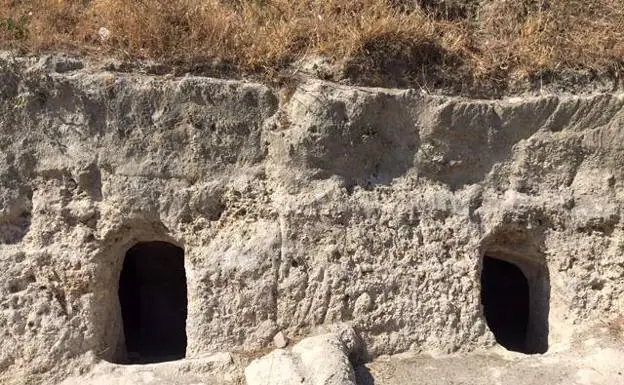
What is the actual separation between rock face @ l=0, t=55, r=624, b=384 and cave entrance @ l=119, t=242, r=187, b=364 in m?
1.40

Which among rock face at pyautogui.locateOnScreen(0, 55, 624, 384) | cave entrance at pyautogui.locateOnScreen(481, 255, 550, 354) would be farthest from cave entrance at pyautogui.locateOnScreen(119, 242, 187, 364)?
cave entrance at pyautogui.locateOnScreen(481, 255, 550, 354)

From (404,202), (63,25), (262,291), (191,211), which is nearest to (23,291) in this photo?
(191,211)

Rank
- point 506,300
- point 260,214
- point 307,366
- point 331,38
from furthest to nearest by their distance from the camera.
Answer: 1. point 506,300
2. point 331,38
3. point 260,214
4. point 307,366

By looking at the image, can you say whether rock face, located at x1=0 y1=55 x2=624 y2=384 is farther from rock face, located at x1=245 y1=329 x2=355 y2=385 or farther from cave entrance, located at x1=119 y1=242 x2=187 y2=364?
cave entrance, located at x1=119 y1=242 x2=187 y2=364

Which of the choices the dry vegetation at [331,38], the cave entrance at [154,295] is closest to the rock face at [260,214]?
the dry vegetation at [331,38]

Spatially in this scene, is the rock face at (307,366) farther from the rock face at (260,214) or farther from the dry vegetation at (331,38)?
the dry vegetation at (331,38)

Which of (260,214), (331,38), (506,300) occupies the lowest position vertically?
(506,300)

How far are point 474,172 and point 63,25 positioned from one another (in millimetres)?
3179

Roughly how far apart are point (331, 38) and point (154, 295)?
2.95m

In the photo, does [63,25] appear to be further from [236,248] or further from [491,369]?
[491,369]

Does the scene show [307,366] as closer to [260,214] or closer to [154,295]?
[260,214]

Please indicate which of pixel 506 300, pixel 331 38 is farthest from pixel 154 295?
pixel 506 300

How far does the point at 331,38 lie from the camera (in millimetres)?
5004

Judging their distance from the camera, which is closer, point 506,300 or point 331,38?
point 331,38
